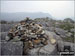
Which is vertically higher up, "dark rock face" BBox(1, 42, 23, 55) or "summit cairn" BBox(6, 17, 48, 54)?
"summit cairn" BBox(6, 17, 48, 54)

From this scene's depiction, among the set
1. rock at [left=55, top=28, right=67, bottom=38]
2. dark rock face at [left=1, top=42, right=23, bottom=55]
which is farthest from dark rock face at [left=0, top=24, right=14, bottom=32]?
rock at [left=55, top=28, right=67, bottom=38]

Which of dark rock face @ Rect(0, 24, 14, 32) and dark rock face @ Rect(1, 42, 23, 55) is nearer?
dark rock face @ Rect(1, 42, 23, 55)

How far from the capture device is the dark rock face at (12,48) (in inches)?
82.7

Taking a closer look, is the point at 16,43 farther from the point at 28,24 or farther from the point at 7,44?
the point at 28,24

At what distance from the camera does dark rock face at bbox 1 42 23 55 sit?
2100mm

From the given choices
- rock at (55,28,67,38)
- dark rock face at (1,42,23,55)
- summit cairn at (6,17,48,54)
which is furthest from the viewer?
rock at (55,28,67,38)

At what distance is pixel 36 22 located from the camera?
270 cm

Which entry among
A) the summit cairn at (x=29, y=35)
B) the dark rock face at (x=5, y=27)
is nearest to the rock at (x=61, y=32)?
the summit cairn at (x=29, y=35)

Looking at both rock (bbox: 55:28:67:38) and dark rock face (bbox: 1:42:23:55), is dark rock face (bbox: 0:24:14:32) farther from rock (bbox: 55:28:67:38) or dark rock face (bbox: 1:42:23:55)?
rock (bbox: 55:28:67:38)

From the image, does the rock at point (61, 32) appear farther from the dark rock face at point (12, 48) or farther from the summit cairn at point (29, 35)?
the dark rock face at point (12, 48)

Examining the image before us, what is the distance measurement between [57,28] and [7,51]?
135 centimetres

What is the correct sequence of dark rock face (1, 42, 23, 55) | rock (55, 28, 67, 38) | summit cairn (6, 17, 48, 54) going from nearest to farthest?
1. dark rock face (1, 42, 23, 55)
2. summit cairn (6, 17, 48, 54)
3. rock (55, 28, 67, 38)

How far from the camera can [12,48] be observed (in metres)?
2.11

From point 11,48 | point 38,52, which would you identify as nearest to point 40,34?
point 38,52
